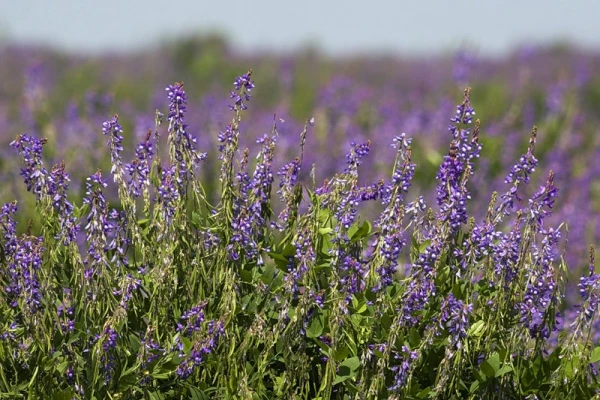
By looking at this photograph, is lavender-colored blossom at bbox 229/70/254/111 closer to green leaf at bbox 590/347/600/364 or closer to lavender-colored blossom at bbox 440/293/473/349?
lavender-colored blossom at bbox 440/293/473/349

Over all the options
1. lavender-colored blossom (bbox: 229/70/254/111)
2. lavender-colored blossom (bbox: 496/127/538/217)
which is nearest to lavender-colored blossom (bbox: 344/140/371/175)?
lavender-colored blossom (bbox: 229/70/254/111)

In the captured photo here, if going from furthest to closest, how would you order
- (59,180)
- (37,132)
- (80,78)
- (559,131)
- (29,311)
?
(80,78)
(559,131)
(37,132)
(59,180)
(29,311)

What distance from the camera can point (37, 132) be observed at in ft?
35.4

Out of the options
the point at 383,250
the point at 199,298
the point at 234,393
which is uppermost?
the point at 383,250

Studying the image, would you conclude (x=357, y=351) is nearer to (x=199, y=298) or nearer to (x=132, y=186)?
(x=199, y=298)

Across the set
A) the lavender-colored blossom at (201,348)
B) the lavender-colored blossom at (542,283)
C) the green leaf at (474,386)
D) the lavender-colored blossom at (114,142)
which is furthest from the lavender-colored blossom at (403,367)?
the lavender-colored blossom at (114,142)

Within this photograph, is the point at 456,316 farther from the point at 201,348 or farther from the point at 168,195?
the point at 168,195

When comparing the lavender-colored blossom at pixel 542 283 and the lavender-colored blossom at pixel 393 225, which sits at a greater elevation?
the lavender-colored blossom at pixel 393 225

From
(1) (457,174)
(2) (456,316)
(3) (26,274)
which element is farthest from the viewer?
(1) (457,174)

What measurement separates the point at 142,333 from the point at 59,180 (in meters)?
0.63

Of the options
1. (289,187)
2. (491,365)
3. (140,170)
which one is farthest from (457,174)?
(140,170)

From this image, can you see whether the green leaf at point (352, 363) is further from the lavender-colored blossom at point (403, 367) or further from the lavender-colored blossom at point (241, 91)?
the lavender-colored blossom at point (241, 91)

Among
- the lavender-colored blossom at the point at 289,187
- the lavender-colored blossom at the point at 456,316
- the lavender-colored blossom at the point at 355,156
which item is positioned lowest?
the lavender-colored blossom at the point at 456,316

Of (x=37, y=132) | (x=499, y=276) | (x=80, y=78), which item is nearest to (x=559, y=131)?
(x=37, y=132)
